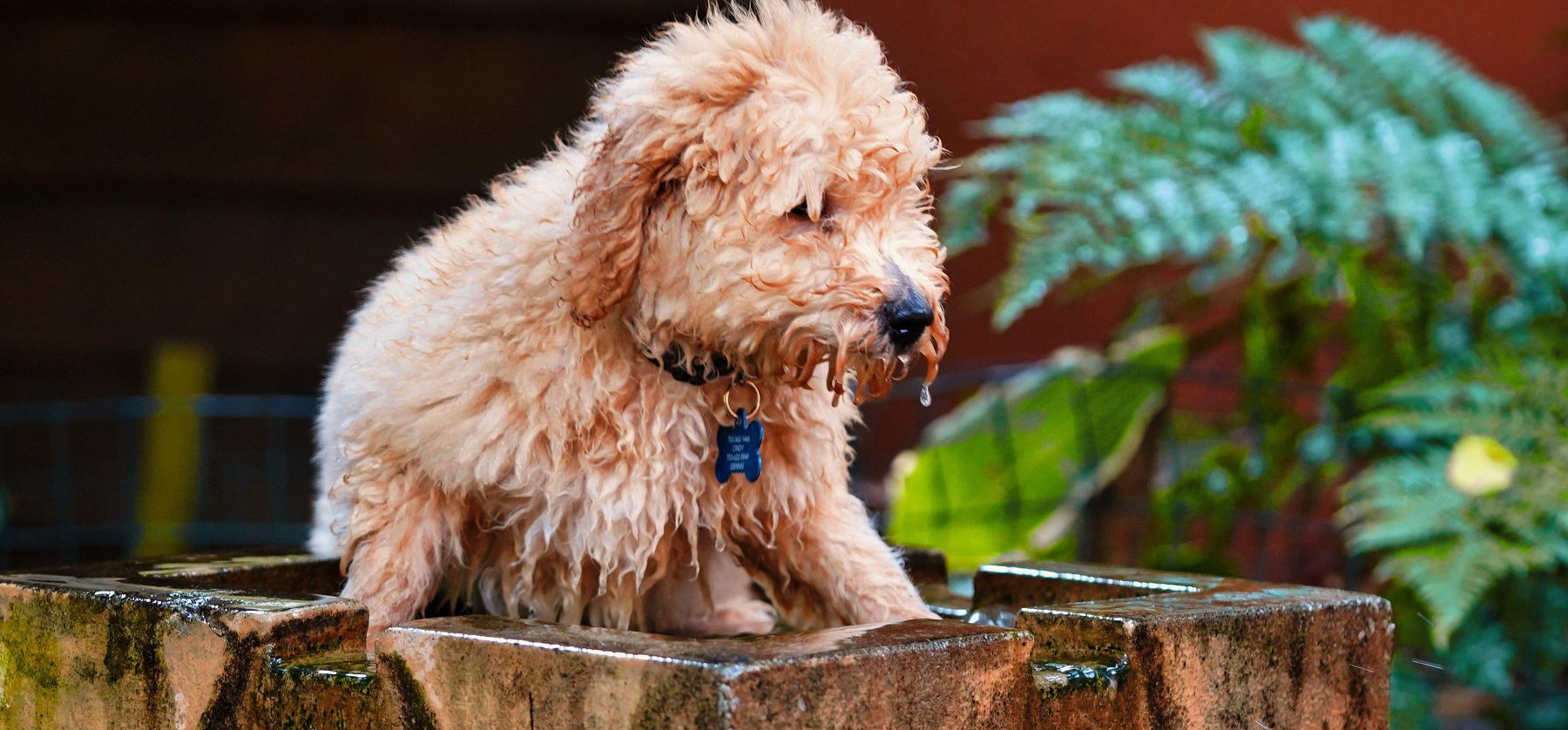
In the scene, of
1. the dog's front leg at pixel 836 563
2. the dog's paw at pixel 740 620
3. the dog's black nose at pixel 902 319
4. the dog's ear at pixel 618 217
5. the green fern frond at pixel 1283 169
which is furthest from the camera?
the green fern frond at pixel 1283 169

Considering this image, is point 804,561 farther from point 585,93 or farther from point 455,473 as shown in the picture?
point 585,93

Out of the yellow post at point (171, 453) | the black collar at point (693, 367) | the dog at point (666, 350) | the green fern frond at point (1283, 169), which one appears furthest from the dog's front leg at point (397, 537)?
the yellow post at point (171, 453)

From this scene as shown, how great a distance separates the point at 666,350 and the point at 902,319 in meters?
0.37

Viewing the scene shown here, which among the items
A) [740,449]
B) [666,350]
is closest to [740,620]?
[740,449]

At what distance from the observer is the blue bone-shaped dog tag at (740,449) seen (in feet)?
6.66

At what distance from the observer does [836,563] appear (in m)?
2.18

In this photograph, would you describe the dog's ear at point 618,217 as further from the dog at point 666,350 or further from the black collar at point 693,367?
the black collar at point 693,367

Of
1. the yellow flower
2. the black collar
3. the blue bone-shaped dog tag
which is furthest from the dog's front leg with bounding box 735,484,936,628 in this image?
the yellow flower

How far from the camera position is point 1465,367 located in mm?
3582

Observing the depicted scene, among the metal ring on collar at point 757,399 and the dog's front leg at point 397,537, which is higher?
the metal ring on collar at point 757,399

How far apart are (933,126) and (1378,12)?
1.45m

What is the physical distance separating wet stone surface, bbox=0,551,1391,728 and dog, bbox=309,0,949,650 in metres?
0.23

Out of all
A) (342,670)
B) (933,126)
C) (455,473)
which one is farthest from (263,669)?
(933,126)

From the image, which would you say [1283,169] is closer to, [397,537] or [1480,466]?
[1480,466]
